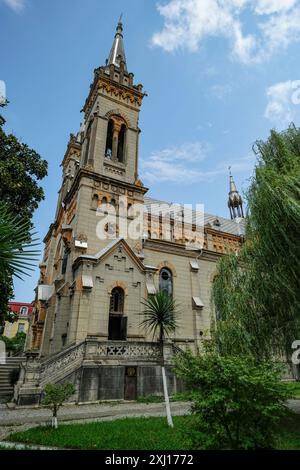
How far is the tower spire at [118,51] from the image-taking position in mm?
30222

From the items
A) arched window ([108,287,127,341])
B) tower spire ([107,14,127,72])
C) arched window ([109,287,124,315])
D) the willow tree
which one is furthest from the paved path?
tower spire ([107,14,127,72])

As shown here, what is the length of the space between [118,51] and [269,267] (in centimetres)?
3351

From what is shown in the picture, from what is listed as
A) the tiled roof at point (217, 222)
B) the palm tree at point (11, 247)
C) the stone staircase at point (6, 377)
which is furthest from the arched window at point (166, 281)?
the palm tree at point (11, 247)

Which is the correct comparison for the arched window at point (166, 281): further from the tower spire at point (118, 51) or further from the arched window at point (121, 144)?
the tower spire at point (118, 51)

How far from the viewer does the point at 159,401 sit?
42.5ft

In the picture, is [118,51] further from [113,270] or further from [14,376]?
[14,376]

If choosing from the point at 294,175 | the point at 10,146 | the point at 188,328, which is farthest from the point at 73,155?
the point at 294,175

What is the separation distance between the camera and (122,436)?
6570 mm

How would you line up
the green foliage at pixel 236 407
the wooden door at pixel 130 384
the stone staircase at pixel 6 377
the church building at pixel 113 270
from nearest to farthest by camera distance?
the green foliage at pixel 236 407
the wooden door at pixel 130 384
the church building at pixel 113 270
the stone staircase at pixel 6 377

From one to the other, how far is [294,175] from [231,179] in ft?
131

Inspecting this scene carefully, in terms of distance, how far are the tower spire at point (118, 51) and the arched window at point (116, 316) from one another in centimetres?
2411

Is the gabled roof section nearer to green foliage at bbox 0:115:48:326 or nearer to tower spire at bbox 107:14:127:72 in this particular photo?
green foliage at bbox 0:115:48:326

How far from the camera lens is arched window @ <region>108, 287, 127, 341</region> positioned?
702 inches
